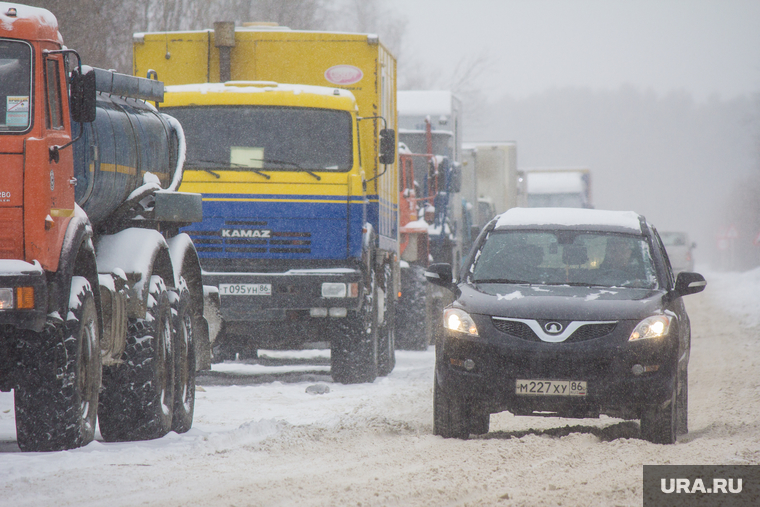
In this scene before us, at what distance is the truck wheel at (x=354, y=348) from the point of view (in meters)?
12.7

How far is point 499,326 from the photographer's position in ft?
26.0

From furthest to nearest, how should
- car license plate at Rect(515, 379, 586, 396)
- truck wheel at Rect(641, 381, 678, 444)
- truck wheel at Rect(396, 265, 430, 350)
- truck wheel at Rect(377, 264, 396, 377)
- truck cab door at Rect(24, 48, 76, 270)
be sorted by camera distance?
truck wheel at Rect(396, 265, 430, 350) → truck wheel at Rect(377, 264, 396, 377) → truck wheel at Rect(641, 381, 678, 444) → car license plate at Rect(515, 379, 586, 396) → truck cab door at Rect(24, 48, 76, 270)

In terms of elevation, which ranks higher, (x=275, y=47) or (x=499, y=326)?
(x=275, y=47)

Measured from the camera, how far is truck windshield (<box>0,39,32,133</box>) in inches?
271

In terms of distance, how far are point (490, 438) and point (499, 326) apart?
2.94ft

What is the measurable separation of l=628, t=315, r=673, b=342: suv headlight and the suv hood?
54 millimetres

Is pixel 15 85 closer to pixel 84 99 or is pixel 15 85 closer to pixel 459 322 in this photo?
pixel 84 99

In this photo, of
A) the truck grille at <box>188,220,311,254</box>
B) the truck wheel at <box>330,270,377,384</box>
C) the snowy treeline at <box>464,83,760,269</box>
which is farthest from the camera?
the snowy treeline at <box>464,83,760,269</box>

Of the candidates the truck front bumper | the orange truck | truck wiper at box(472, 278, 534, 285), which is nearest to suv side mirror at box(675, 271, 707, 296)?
truck wiper at box(472, 278, 534, 285)

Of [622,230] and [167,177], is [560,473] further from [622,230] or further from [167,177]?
[167,177]

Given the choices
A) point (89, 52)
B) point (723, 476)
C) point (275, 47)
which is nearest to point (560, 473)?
point (723, 476)

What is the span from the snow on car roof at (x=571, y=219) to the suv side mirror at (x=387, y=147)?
11.3 feet

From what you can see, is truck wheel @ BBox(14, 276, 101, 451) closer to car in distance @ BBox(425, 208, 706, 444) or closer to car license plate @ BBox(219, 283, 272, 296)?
car in distance @ BBox(425, 208, 706, 444)

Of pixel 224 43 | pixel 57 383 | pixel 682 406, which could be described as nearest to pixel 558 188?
pixel 224 43
